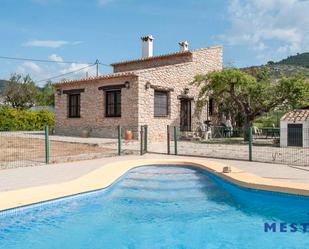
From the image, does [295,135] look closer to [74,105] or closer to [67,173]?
[67,173]

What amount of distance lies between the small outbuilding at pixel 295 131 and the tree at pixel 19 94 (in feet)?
123

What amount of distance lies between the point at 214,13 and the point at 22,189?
38.1 ft

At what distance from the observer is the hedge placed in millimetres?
27453

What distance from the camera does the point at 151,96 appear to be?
750 inches

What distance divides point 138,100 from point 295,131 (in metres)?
7.62

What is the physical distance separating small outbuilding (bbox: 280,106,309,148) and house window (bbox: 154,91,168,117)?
676 cm

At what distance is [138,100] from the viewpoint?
18.3 metres

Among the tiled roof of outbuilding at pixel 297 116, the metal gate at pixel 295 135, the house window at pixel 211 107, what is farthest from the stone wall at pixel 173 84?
the metal gate at pixel 295 135

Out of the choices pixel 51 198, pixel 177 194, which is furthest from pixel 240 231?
pixel 51 198

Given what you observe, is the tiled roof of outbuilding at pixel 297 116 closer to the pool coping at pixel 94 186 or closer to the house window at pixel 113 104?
the pool coping at pixel 94 186

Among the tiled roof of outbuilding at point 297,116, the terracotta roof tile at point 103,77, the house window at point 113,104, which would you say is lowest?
the tiled roof of outbuilding at point 297,116

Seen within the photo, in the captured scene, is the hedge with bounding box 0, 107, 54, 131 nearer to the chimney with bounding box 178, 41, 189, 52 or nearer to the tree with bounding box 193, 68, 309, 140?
the chimney with bounding box 178, 41, 189, 52

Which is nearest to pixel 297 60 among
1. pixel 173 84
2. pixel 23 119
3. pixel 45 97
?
pixel 45 97

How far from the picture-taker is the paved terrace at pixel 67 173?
316 inches
